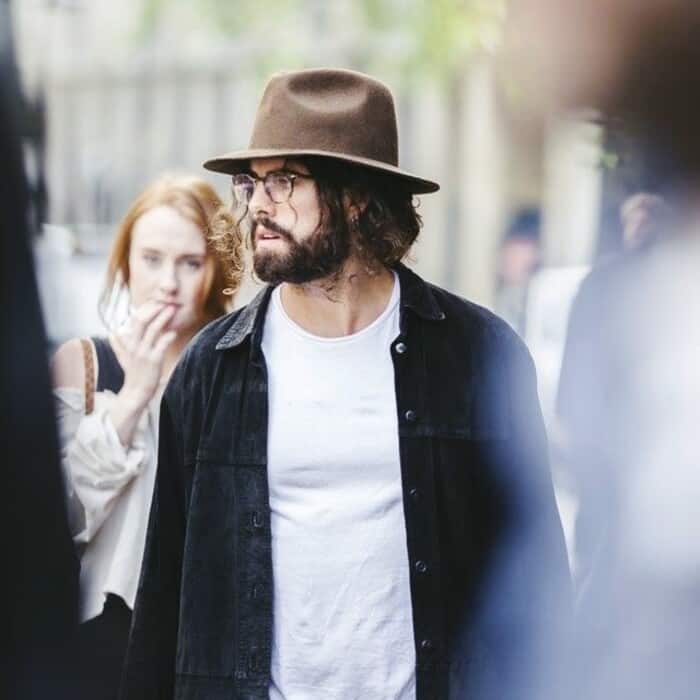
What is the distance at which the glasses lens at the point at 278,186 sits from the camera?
3.06 meters

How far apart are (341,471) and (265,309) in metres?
0.42

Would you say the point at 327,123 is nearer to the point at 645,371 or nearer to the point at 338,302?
the point at 338,302

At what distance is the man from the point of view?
289 cm

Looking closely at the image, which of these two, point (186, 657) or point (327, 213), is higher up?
point (327, 213)

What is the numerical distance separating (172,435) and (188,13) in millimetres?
13000

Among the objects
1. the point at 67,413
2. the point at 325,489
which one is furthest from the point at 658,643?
the point at 67,413

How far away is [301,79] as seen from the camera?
3174 millimetres

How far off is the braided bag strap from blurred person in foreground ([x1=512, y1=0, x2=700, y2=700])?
1.69 m

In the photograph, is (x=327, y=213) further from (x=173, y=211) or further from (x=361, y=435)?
(x=173, y=211)

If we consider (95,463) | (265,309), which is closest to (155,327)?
(95,463)

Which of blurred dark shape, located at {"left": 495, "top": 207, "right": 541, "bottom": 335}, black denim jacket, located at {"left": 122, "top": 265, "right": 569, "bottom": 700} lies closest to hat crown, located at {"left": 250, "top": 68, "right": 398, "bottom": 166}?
black denim jacket, located at {"left": 122, "top": 265, "right": 569, "bottom": 700}

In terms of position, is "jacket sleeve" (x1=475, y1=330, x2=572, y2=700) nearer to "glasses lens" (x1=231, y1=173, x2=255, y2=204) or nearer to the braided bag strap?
"glasses lens" (x1=231, y1=173, x2=255, y2=204)

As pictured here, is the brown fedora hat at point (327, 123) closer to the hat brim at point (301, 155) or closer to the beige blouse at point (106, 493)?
the hat brim at point (301, 155)

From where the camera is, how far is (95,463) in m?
3.62
